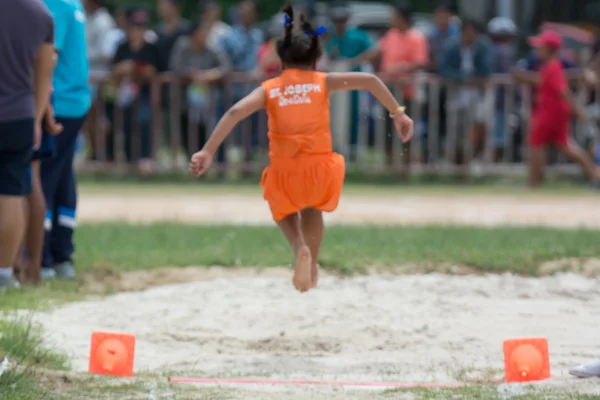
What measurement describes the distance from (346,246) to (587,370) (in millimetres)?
4671

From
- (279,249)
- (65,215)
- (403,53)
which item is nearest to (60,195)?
(65,215)

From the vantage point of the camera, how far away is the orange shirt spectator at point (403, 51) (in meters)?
17.3

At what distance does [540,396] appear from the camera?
5.59 meters

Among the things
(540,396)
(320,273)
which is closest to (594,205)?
(320,273)

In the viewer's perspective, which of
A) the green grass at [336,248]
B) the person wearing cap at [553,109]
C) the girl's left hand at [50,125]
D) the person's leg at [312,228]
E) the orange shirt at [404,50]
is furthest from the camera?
the orange shirt at [404,50]

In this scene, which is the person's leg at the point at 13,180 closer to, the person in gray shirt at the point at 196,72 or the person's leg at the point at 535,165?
the person in gray shirt at the point at 196,72

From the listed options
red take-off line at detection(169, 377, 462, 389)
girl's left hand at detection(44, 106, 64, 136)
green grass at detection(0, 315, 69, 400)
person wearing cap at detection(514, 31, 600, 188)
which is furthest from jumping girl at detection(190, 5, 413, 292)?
person wearing cap at detection(514, 31, 600, 188)

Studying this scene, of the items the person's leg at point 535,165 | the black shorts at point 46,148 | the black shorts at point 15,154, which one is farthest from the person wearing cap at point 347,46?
the black shorts at point 15,154

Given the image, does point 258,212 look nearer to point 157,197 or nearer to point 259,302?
point 157,197

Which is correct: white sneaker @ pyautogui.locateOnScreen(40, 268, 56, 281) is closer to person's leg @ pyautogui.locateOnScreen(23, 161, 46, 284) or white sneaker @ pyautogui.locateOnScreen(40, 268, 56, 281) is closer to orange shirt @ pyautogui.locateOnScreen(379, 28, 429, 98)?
person's leg @ pyautogui.locateOnScreen(23, 161, 46, 284)

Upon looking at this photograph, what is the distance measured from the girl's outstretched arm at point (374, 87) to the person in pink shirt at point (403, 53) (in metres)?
10.1

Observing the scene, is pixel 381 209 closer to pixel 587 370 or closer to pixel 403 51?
pixel 403 51

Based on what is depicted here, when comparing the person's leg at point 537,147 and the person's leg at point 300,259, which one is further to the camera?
the person's leg at point 537,147

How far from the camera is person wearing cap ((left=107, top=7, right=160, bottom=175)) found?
17.5 m
